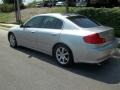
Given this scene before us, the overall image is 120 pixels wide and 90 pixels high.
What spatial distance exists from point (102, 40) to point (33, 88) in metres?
2.28

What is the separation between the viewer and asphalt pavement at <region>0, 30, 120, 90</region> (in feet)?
17.8

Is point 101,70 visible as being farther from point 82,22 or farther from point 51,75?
point 82,22

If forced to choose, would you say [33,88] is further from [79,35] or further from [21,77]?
[79,35]

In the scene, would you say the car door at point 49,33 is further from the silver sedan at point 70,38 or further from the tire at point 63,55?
the tire at point 63,55

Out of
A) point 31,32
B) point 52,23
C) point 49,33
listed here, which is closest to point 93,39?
point 49,33

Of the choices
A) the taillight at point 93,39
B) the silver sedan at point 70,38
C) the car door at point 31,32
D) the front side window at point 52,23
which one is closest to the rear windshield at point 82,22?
the silver sedan at point 70,38

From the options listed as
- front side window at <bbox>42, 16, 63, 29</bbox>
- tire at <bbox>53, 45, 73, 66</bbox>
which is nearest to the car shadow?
tire at <bbox>53, 45, 73, 66</bbox>

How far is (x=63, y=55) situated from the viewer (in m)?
6.81

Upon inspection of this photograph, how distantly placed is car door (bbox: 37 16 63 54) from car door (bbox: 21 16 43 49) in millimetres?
246

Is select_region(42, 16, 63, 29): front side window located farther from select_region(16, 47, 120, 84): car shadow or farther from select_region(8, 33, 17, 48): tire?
select_region(8, 33, 17, 48): tire

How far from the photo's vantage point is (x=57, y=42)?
271 inches

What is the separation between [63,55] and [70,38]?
1.92 ft

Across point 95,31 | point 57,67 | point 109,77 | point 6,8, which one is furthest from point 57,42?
point 6,8

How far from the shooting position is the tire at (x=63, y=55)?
6.62 meters
